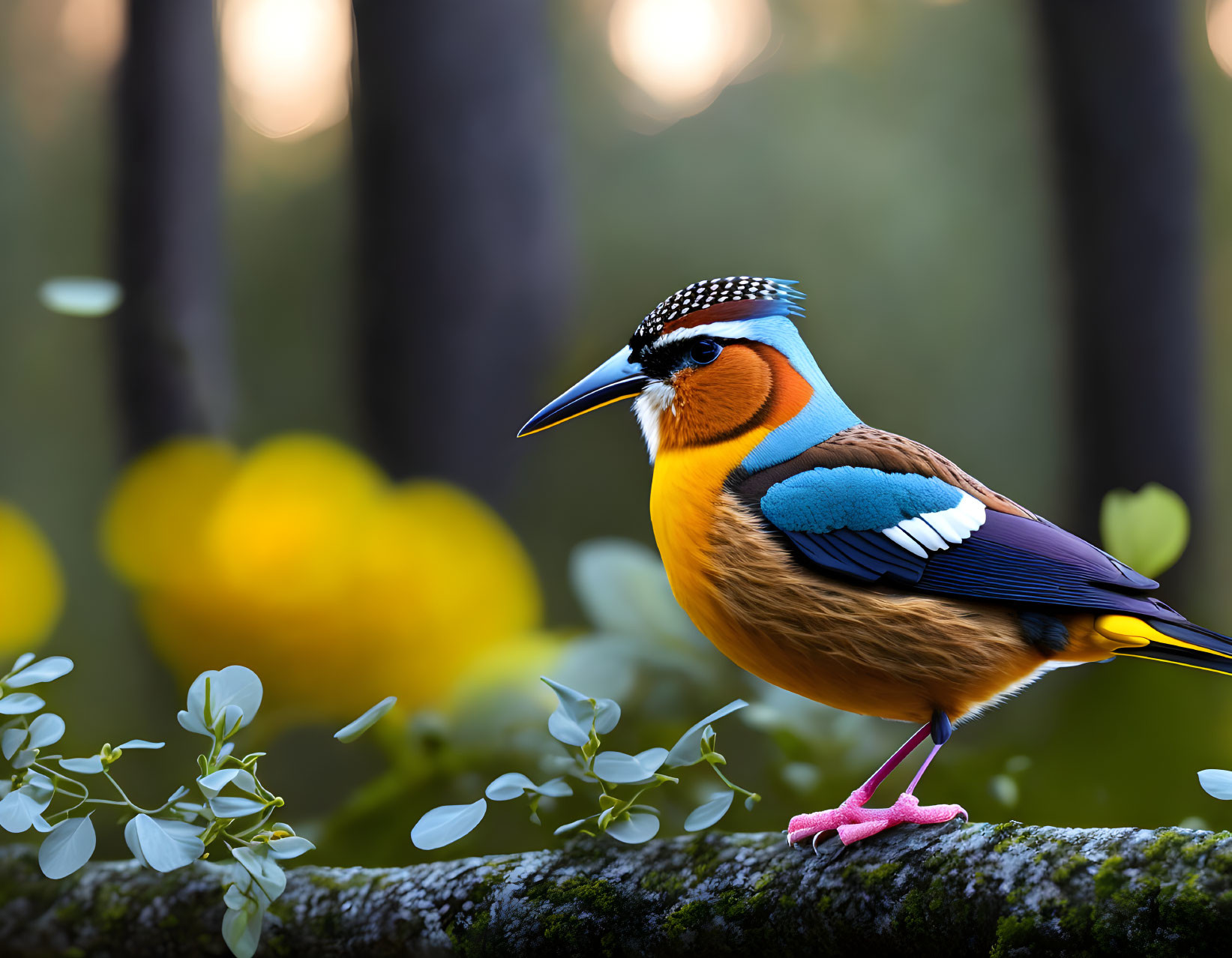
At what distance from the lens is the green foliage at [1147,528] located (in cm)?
100

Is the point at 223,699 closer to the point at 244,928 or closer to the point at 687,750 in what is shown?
the point at 244,928

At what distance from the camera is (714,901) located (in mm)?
827

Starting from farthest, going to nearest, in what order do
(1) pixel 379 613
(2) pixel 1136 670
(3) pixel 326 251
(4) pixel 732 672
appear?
1. (3) pixel 326 251
2. (1) pixel 379 613
3. (2) pixel 1136 670
4. (4) pixel 732 672

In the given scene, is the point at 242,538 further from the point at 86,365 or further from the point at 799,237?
the point at 799,237

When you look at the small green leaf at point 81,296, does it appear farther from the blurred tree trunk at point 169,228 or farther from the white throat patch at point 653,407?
Result: the blurred tree trunk at point 169,228

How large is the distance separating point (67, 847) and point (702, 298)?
754 mm

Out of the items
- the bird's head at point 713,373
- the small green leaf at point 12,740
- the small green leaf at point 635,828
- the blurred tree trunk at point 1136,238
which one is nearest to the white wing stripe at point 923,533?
the bird's head at point 713,373

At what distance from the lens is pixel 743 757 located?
1648 mm

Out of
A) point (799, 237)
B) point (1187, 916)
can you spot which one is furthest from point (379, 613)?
point (1187, 916)

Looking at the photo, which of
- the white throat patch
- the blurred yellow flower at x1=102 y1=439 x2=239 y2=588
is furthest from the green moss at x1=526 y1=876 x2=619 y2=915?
the blurred yellow flower at x1=102 y1=439 x2=239 y2=588

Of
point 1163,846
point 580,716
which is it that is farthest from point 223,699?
point 1163,846

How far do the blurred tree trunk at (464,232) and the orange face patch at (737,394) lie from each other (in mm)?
1033

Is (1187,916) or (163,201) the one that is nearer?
(1187,916)

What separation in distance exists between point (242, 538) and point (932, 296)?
1398mm
